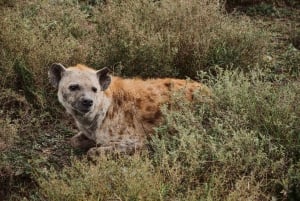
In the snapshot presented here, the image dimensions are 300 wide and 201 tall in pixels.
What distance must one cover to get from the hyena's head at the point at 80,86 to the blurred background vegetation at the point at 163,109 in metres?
0.54

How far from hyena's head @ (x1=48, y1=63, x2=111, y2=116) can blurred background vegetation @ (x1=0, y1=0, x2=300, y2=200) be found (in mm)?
540

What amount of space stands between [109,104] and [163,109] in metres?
0.80

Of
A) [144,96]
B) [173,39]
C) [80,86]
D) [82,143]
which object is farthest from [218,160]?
[173,39]

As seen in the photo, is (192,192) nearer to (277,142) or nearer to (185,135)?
(185,135)

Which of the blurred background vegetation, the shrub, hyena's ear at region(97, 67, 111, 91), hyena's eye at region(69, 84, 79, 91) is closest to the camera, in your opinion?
the blurred background vegetation

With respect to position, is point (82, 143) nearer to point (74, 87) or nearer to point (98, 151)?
point (98, 151)

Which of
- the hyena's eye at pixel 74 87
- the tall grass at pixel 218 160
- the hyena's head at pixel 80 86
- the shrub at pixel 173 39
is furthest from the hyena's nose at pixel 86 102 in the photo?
the shrub at pixel 173 39

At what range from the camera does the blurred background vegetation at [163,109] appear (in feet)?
15.0

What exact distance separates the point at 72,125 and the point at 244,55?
2.33 metres

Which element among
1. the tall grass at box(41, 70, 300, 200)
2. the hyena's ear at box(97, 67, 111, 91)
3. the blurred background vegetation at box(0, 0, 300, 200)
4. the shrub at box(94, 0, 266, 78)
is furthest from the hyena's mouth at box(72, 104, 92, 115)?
the shrub at box(94, 0, 266, 78)

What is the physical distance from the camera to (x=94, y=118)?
5844 mm

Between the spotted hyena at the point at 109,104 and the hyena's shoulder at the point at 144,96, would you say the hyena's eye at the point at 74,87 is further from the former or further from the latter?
the hyena's shoulder at the point at 144,96

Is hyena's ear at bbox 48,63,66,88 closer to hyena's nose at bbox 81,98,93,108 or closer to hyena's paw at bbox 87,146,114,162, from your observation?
hyena's nose at bbox 81,98,93,108

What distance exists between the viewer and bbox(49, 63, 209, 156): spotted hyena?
18.7 ft
